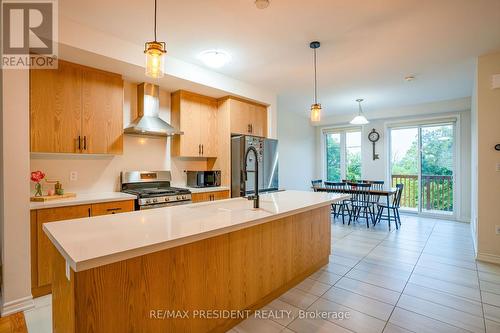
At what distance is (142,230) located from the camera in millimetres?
1409

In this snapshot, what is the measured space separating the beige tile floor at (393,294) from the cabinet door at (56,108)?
1.52 m

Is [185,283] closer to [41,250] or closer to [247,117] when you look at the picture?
[41,250]

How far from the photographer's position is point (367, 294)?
2389 mm

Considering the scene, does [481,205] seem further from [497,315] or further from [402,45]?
[402,45]

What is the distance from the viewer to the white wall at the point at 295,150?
20.2ft

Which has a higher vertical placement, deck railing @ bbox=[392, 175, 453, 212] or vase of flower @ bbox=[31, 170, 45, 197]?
vase of flower @ bbox=[31, 170, 45, 197]

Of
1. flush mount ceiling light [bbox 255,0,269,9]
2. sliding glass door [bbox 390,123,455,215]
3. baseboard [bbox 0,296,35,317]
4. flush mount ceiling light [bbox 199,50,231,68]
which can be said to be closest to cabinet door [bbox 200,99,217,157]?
flush mount ceiling light [bbox 199,50,231,68]

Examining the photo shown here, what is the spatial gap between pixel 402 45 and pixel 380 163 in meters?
3.95

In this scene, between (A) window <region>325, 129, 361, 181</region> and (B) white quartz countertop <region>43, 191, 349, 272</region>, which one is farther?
(A) window <region>325, 129, 361, 181</region>

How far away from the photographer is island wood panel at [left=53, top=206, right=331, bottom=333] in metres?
1.25

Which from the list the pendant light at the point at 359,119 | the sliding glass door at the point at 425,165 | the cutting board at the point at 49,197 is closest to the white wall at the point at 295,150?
the pendant light at the point at 359,119

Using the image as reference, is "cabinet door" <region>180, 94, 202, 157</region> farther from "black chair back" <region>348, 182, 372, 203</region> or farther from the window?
the window

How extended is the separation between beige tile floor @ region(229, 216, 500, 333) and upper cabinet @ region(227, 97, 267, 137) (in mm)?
2289

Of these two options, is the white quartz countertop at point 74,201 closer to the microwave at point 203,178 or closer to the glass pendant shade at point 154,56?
the microwave at point 203,178
